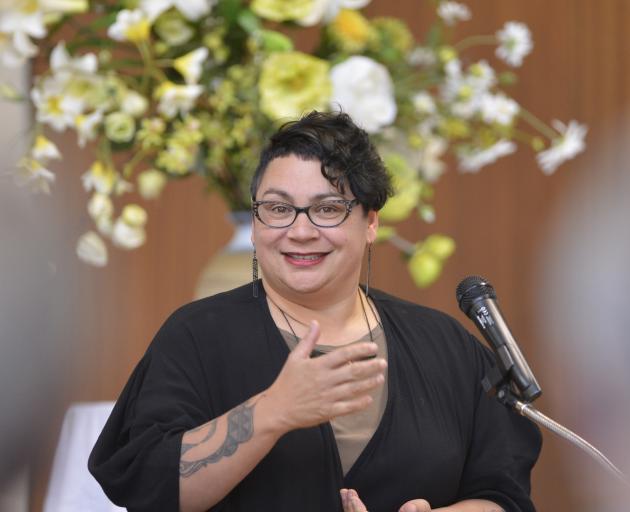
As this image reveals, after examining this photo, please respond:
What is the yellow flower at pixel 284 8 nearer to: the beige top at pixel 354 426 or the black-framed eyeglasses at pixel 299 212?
the black-framed eyeglasses at pixel 299 212

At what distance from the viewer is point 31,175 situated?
199cm

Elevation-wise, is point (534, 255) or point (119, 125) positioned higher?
point (119, 125)

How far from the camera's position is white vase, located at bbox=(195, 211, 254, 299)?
2.24 m

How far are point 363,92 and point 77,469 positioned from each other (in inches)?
38.0

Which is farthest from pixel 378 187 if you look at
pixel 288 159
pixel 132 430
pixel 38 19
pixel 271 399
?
pixel 38 19

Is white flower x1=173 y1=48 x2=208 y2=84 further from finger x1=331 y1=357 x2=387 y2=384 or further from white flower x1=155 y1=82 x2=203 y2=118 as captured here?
finger x1=331 y1=357 x2=387 y2=384

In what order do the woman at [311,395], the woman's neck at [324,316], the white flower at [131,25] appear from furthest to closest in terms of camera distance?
the white flower at [131,25], the woman's neck at [324,316], the woman at [311,395]

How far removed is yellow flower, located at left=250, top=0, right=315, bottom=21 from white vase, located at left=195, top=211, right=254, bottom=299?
1.43 feet

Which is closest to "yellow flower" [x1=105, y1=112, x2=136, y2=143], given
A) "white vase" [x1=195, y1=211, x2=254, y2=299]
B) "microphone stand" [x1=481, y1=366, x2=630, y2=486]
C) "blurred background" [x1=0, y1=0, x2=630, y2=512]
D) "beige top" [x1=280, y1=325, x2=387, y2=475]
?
"white vase" [x1=195, y1=211, x2=254, y2=299]

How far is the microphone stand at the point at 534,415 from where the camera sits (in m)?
1.42

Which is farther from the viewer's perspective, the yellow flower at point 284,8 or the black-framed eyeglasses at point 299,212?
the yellow flower at point 284,8

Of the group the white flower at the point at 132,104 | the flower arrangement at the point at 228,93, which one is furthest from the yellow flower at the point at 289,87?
the white flower at the point at 132,104

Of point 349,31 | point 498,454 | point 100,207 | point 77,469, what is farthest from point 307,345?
point 349,31

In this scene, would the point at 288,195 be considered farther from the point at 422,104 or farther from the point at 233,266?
the point at 422,104
